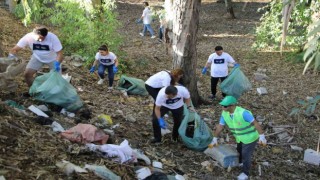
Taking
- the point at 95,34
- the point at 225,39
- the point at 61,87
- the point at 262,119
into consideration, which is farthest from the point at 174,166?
the point at 225,39

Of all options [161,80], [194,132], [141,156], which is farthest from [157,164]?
[161,80]

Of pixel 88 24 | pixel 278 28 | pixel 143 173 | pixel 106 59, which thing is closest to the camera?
pixel 143 173

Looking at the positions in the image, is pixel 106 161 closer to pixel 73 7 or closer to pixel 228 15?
pixel 73 7

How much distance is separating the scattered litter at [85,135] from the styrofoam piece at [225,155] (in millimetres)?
1495

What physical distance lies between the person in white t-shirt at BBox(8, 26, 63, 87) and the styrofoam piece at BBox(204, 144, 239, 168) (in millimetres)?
2745

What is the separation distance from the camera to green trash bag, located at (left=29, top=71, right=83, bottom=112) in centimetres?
594

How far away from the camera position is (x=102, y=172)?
4016mm

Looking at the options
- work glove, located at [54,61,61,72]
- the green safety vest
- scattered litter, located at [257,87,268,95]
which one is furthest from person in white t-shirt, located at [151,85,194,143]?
scattered litter, located at [257,87,268,95]

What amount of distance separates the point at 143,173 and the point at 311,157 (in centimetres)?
283

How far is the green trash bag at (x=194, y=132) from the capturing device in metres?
5.56

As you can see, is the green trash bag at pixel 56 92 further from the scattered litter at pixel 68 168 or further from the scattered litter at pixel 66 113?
the scattered litter at pixel 68 168

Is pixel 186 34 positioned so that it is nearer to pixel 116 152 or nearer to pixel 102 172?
pixel 116 152

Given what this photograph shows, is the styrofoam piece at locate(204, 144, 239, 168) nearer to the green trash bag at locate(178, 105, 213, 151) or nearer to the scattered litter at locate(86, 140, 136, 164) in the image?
the green trash bag at locate(178, 105, 213, 151)

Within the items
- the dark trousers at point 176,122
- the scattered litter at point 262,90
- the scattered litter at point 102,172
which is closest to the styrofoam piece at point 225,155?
the dark trousers at point 176,122
